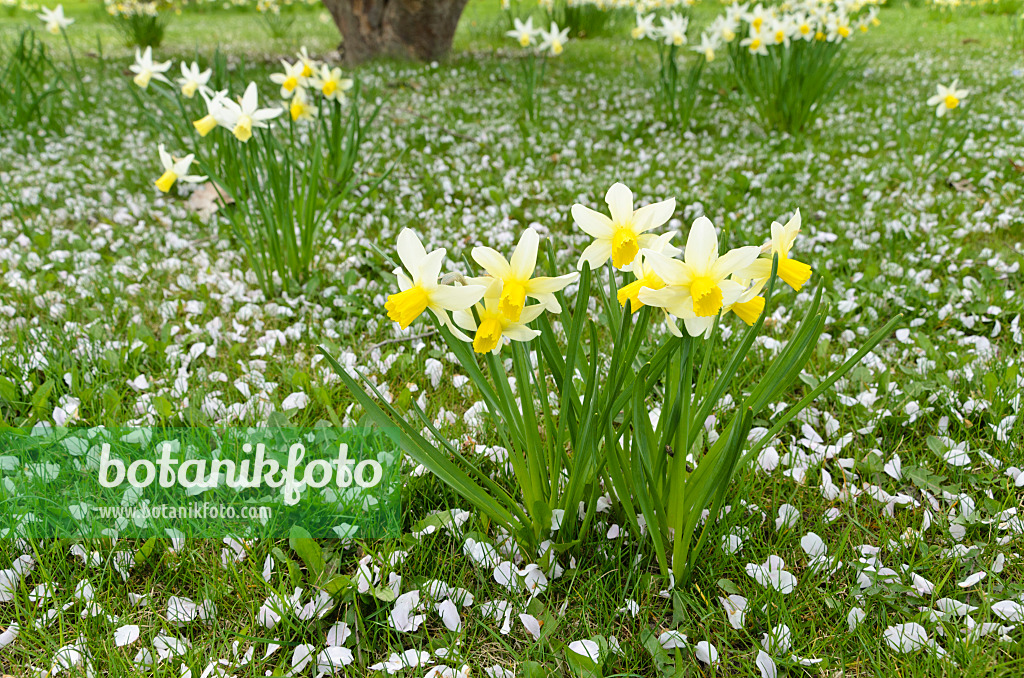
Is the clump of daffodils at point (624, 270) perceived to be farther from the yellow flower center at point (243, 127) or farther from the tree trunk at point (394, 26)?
the tree trunk at point (394, 26)

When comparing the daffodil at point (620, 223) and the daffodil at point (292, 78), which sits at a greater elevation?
the daffodil at point (292, 78)

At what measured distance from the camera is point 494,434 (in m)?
1.94

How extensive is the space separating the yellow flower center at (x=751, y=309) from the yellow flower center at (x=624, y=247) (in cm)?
20

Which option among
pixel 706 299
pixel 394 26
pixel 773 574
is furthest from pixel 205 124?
pixel 394 26

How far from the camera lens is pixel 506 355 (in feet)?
7.75

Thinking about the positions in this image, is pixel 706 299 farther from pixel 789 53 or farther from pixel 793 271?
pixel 789 53

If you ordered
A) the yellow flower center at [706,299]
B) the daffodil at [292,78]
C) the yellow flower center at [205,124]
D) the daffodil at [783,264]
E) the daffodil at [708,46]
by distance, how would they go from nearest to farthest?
the yellow flower center at [706,299]
the daffodil at [783,264]
the yellow flower center at [205,124]
the daffodil at [292,78]
the daffodil at [708,46]

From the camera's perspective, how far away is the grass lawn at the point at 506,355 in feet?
4.57

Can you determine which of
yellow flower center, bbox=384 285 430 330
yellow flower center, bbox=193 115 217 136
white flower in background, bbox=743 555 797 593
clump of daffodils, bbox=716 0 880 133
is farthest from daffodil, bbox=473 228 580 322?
clump of daffodils, bbox=716 0 880 133

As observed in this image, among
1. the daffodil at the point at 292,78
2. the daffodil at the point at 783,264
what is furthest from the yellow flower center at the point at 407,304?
the daffodil at the point at 292,78

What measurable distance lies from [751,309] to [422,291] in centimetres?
57

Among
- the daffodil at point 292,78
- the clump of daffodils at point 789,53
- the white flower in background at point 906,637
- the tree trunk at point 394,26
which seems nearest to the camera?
the white flower in background at point 906,637

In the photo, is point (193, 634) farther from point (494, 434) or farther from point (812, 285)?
point (812, 285)

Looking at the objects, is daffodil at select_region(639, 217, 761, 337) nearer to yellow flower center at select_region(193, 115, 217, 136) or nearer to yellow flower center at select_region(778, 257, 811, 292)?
yellow flower center at select_region(778, 257, 811, 292)
